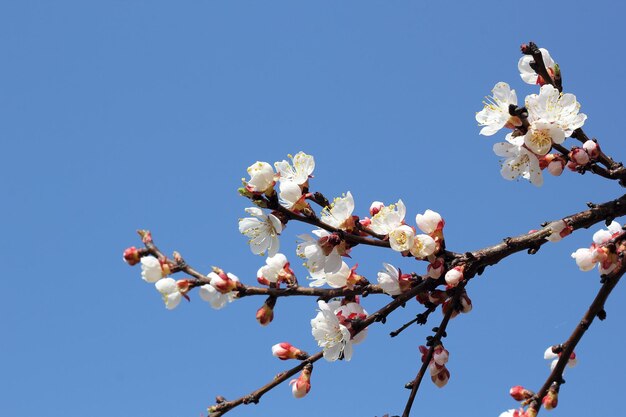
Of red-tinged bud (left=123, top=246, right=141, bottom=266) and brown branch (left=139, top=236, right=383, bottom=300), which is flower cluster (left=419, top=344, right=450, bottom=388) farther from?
red-tinged bud (left=123, top=246, right=141, bottom=266)

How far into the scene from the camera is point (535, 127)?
324 centimetres

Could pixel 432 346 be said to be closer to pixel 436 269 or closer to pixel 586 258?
pixel 436 269

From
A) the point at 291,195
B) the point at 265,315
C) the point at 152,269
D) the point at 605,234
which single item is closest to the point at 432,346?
the point at 265,315

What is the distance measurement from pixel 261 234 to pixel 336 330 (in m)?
0.55

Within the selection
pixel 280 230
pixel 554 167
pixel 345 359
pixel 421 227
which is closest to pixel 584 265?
pixel 554 167

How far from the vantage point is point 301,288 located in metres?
3.26

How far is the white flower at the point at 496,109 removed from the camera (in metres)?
3.39

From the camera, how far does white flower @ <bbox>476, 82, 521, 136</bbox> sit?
3.39 m

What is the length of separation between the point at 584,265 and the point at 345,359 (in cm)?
114

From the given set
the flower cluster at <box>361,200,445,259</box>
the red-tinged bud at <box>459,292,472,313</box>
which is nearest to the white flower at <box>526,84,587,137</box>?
the flower cluster at <box>361,200,445,259</box>

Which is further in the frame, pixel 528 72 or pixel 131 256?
pixel 528 72

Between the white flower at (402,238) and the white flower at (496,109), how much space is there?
64 cm

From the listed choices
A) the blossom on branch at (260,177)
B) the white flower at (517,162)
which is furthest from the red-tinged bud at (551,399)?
the blossom on branch at (260,177)

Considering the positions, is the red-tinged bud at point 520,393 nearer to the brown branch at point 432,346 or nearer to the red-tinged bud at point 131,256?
the brown branch at point 432,346
